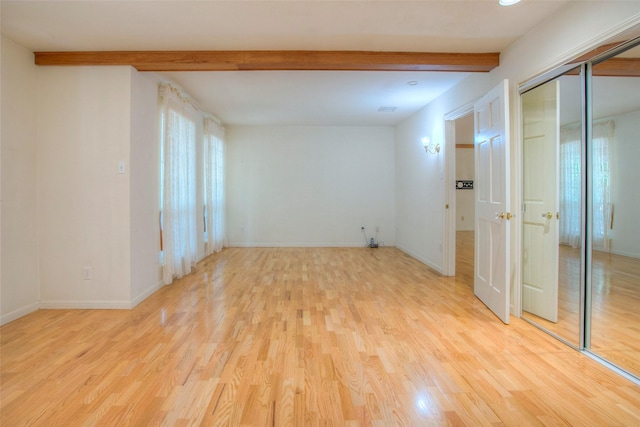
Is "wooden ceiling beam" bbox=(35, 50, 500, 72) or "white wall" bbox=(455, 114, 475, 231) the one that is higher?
"wooden ceiling beam" bbox=(35, 50, 500, 72)

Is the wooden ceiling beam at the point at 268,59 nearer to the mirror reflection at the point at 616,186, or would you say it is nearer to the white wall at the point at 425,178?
the white wall at the point at 425,178

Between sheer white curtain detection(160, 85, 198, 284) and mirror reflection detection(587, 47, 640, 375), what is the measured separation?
4.11m

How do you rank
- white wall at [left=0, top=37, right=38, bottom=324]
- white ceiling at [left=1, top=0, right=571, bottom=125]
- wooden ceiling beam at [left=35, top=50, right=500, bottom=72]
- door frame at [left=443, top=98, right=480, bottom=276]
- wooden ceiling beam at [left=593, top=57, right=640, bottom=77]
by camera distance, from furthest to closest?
door frame at [left=443, top=98, right=480, bottom=276]
wooden ceiling beam at [left=35, top=50, right=500, bottom=72]
white wall at [left=0, top=37, right=38, bottom=324]
white ceiling at [left=1, top=0, right=571, bottom=125]
wooden ceiling beam at [left=593, top=57, right=640, bottom=77]

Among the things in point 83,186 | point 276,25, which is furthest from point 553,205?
point 83,186

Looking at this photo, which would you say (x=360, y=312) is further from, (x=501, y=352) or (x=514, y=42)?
(x=514, y=42)

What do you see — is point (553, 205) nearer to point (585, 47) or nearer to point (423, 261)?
point (585, 47)

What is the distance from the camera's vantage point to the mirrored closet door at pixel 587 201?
91.0 inches

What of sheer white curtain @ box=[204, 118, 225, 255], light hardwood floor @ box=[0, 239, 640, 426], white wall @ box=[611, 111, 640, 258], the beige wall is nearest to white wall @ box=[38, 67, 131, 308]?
the beige wall

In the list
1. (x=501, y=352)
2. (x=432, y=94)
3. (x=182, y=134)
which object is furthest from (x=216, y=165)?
(x=501, y=352)

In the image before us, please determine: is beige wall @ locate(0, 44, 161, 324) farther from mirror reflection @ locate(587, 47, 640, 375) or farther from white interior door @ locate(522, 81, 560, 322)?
mirror reflection @ locate(587, 47, 640, 375)

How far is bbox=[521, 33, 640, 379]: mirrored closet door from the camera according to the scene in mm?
2312

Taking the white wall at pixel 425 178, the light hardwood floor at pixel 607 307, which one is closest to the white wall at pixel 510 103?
the white wall at pixel 425 178

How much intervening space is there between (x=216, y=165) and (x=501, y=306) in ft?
16.8

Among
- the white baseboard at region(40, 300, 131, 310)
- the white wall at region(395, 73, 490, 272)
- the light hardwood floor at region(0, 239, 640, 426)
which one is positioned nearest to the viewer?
the light hardwood floor at region(0, 239, 640, 426)
